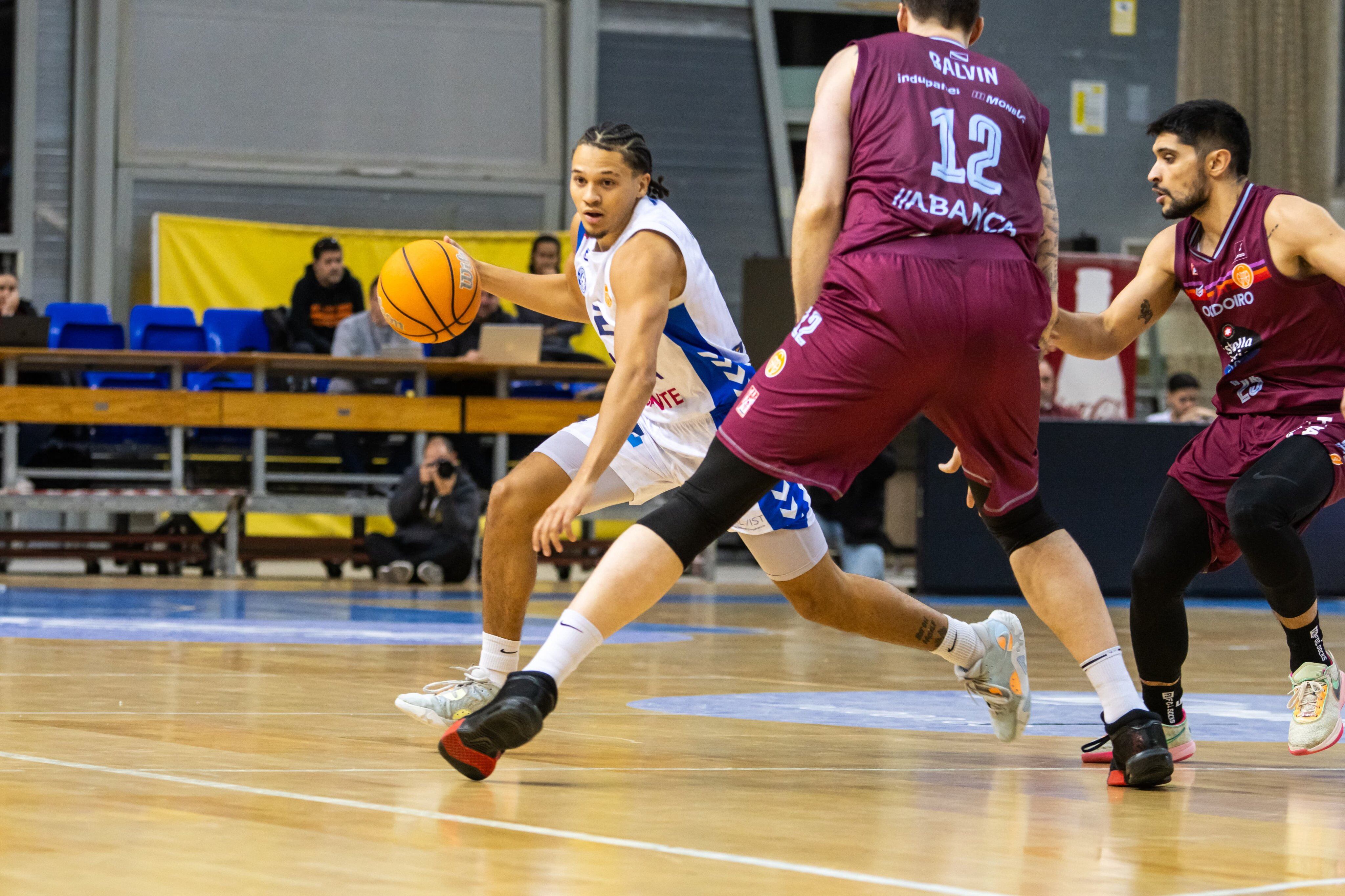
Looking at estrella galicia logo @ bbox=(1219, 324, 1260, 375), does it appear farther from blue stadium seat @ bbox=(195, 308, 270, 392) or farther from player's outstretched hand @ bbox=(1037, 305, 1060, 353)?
blue stadium seat @ bbox=(195, 308, 270, 392)

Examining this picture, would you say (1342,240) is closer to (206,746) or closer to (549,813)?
(549,813)

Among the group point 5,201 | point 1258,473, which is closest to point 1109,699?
point 1258,473

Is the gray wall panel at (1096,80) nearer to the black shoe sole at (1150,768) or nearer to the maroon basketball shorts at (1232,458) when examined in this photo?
the maroon basketball shorts at (1232,458)

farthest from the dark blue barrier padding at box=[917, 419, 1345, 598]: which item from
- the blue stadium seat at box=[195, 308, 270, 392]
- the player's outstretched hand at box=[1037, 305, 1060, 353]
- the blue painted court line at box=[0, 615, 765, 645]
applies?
the player's outstretched hand at box=[1037, 305, 1060, 353]

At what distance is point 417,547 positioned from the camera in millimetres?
12562

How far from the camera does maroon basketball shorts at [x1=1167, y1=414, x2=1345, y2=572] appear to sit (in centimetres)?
439

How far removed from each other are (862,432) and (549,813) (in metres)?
0.99

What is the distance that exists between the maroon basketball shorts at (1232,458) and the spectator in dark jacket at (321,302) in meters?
10.6

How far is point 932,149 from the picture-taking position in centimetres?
365

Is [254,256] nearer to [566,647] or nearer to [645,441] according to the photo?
[645,441]

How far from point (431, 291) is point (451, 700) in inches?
43.2

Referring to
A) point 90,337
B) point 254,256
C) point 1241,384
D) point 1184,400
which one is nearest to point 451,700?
point 1241,384

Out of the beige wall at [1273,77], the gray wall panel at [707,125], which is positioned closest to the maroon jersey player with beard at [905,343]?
the beige wall at [1273,77]

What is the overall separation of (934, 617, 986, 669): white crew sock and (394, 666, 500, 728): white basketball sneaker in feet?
3.68
